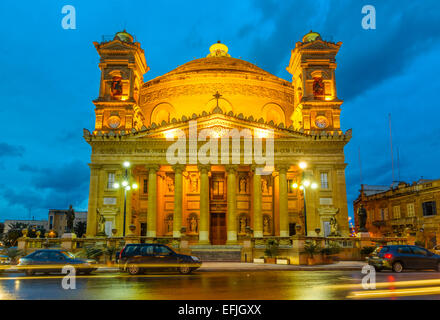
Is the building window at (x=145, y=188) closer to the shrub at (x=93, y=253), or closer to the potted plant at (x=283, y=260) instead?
the shrub at (x=93, y=253)

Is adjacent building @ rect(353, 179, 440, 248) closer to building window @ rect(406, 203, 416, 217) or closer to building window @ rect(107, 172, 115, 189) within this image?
building window @ rect(406, 203, 416, 217)

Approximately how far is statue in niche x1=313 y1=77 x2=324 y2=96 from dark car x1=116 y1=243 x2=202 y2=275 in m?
31.5

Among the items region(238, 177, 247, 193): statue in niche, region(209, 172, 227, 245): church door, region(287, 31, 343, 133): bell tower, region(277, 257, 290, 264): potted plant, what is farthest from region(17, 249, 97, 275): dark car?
region(287, 31, 343, 133): bell tower

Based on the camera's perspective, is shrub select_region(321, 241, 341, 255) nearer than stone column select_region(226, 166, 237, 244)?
Yes

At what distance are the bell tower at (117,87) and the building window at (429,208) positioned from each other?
3638 cm

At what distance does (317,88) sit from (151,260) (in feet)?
109

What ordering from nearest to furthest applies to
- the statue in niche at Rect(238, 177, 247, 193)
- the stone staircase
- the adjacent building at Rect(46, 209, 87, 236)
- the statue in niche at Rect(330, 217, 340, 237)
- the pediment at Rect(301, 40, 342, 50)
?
the stone staircase, the statue in niche at Rect(330, 217, 340, 237), the statue in niche at Rect(238, 177, 247, 193), the pediment at Rect(301, 40, 342, 50), the adjacent building at Rect(46, 209, 87, 236)

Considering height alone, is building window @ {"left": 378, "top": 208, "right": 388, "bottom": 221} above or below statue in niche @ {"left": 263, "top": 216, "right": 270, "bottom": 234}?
above

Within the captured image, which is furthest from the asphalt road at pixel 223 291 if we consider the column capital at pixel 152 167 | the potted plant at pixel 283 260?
the column capital at pixel 152 167

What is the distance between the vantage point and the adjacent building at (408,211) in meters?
44.2

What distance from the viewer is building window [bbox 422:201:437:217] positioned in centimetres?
4446

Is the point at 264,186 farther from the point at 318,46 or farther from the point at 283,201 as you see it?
the point at 318,46

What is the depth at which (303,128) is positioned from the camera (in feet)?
139
